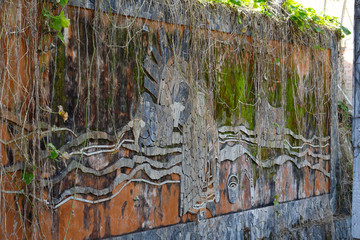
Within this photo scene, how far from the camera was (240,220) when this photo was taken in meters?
5.58

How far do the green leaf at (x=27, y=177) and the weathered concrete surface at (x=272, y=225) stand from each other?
0.97 m

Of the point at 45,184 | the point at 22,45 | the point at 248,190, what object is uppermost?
the point at 22,45

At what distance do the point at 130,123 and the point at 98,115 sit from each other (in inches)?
13.8

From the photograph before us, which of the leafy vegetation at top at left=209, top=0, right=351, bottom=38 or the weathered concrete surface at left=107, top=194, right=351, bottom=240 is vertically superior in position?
the leafy vegetation at top at left=209, top=0, right=351, bottom=38

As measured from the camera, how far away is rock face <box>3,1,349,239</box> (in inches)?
153

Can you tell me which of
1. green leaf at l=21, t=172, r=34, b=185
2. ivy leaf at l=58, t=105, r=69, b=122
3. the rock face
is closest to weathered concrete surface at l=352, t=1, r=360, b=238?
the rock face

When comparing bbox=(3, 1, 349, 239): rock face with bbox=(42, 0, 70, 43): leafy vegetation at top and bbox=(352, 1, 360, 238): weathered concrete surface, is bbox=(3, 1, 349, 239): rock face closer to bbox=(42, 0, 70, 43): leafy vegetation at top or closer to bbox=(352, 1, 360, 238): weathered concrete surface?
bbox=(42, 0, 70, 43): leafy vegetation at top

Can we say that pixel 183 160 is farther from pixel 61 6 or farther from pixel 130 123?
pixel 61 6

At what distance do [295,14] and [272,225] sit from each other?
2.65 metres

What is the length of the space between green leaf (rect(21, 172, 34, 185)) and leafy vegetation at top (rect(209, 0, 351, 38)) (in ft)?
9.37

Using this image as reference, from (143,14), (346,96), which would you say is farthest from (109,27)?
(346,96)

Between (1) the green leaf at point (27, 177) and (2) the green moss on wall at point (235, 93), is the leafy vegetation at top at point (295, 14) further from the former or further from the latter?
(1) the green leaf at point (27, 177)

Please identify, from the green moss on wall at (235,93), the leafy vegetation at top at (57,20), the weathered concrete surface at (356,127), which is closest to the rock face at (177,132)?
the green moss on wall at (235,93)

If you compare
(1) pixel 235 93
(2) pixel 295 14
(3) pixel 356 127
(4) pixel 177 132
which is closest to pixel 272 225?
(1) pixel 235 93
